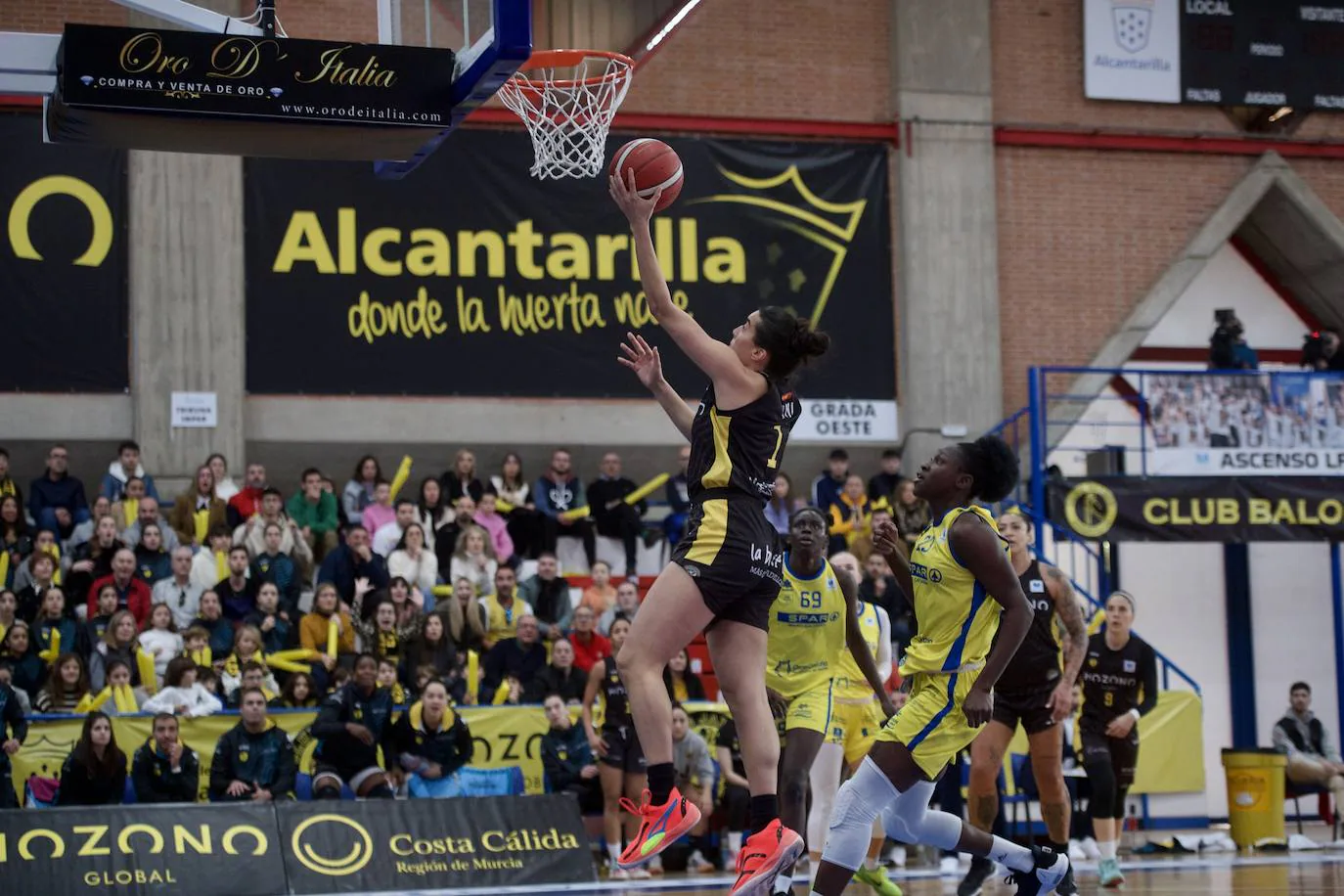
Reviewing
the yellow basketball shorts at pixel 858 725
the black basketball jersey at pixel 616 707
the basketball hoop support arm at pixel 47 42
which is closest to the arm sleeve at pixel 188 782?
the black basketball jersey at pixel 616 707

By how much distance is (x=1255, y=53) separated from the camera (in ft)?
72.2

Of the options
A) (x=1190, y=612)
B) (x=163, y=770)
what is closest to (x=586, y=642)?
(x=163, y=770)

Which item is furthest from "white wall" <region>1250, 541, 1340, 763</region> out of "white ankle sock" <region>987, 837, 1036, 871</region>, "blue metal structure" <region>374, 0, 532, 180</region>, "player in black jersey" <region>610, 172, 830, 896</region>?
"player in black jersey" <region>610, 172, 830, 896</region>

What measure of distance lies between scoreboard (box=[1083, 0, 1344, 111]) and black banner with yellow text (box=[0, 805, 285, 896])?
14570mm

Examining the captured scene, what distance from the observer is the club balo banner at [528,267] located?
767 inches

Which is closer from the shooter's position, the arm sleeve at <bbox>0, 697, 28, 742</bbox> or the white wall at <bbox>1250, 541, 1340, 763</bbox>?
the arm sleeve at <bbox>0, 697, 28, 742</bbox>

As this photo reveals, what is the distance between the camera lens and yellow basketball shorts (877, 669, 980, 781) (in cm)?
756

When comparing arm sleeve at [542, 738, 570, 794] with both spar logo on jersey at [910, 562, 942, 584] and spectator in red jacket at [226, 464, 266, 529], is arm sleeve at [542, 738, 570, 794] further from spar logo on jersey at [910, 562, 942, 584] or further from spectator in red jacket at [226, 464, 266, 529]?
spar logo on jersey at [910, 562, 942, 584]

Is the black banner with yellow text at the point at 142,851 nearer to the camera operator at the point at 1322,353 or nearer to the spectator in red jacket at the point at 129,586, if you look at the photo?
the spectator in red jacket at the point at 129,586

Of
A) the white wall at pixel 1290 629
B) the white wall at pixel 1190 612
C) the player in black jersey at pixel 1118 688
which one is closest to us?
the player in black jersey at pixel 1118 688

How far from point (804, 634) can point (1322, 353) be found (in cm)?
1274

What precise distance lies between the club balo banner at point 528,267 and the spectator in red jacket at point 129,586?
407cm

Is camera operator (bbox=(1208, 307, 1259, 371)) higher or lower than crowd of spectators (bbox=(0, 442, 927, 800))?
higher

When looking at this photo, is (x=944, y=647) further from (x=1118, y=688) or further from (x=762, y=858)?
(x=1118, y=688)
